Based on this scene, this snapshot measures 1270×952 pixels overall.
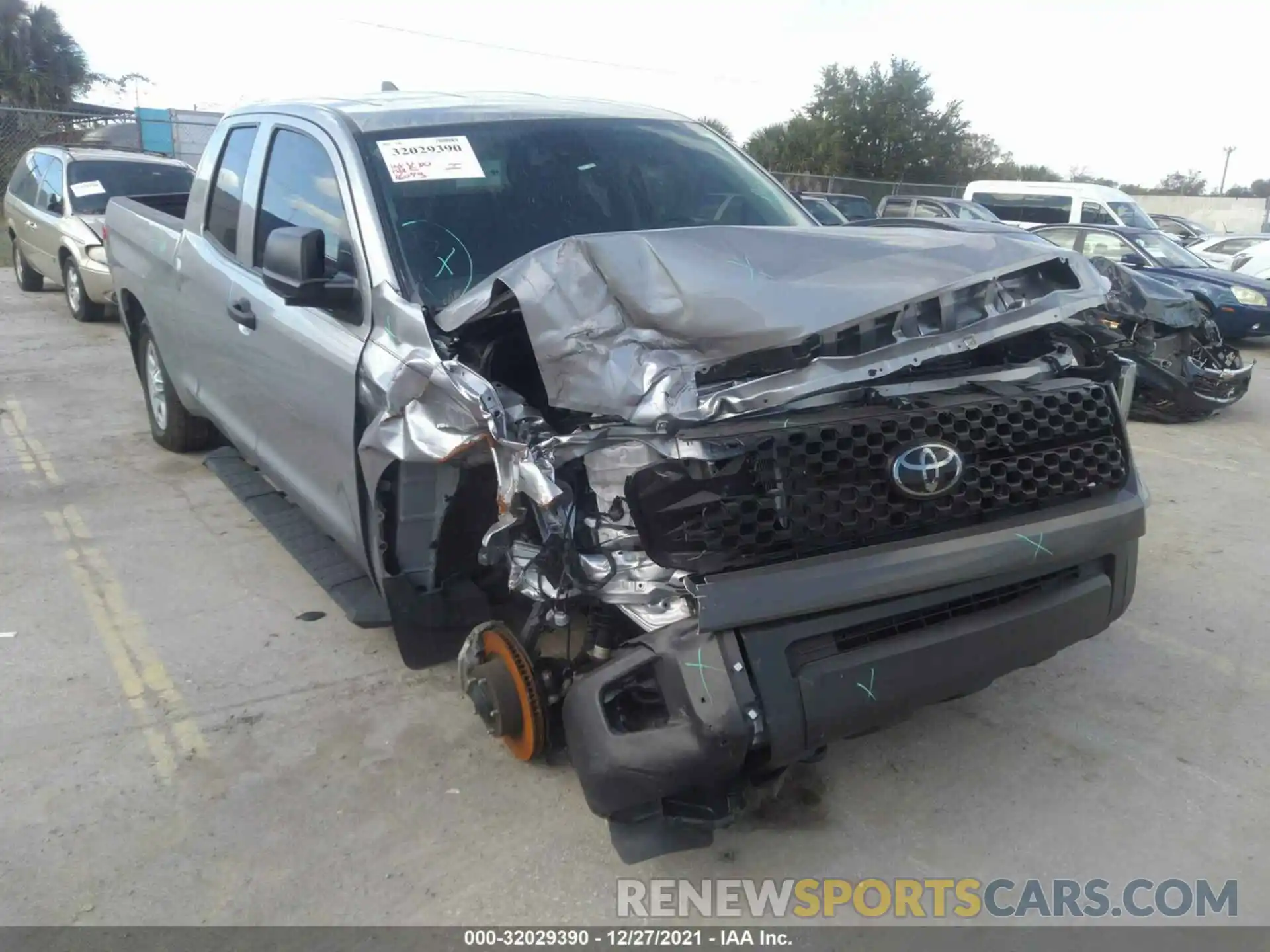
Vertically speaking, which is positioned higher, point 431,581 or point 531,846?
point 431,581

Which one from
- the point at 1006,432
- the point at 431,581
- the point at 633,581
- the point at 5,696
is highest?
the point at 1006,432

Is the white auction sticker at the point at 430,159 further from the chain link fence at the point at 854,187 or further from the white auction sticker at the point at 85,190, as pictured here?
the chain link fence at the point at 854,187

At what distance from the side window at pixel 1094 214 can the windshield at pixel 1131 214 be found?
0.16 meters

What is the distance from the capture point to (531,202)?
3.58m

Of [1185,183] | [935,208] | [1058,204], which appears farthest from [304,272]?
[1185,183]

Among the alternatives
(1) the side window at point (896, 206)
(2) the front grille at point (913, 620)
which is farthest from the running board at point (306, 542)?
(1) the side window at point (896, 206)

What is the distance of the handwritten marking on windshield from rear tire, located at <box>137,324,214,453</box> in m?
3.12

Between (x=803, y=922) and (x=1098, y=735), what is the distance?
1.41 metres

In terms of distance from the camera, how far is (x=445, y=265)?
3307 millimetres

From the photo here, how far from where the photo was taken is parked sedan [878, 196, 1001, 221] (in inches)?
701

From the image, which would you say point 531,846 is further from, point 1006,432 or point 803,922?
point 1006,432

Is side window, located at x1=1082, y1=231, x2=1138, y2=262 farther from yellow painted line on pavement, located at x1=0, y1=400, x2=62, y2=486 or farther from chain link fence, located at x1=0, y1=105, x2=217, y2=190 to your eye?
chain link fence, located at x1=0, y1=105, x2=217, y2=190

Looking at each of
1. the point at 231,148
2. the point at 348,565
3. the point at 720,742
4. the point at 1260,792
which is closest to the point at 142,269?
the point at 231,148

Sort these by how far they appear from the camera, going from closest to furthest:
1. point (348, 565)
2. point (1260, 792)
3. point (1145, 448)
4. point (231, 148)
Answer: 1. point (1260, 792)
2. point (348, 565)
3. point (231, 148)
4. point (1145, 448)
